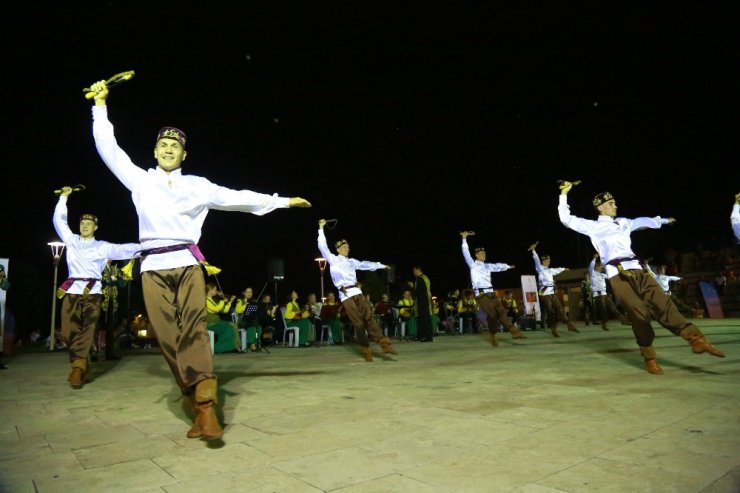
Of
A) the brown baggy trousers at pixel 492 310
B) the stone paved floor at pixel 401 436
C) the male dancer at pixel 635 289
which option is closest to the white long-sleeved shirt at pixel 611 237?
the male dancer at pixel 635 289

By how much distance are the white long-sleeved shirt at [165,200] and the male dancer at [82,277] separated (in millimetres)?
2635

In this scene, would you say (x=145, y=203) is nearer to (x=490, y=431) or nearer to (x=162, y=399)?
(x=162, y=399)

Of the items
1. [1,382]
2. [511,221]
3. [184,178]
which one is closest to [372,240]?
[511,221]

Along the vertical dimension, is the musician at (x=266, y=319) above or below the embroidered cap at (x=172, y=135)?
below

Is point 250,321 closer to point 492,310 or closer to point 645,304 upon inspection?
point 492,310

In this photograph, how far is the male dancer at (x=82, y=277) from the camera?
5.91m

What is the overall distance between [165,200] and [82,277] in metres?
3.61

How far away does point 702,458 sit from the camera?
2.32 meters

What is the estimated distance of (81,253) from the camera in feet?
20.1

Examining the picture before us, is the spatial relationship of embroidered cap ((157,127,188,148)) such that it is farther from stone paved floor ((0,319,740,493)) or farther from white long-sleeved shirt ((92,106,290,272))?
stone paved floor ((0,319,740,493))

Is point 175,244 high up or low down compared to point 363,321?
up

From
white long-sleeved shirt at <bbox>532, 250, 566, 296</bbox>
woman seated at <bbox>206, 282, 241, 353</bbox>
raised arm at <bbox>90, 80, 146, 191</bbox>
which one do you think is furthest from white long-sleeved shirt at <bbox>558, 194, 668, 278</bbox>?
woman seated at <bbox>206, 282, 241, 353</bbox>

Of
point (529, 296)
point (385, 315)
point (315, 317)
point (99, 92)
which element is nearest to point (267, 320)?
point (315, 317)

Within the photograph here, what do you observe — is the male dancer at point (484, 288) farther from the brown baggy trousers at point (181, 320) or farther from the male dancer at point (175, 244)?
the brown baggy trousers at point (181, 320)
